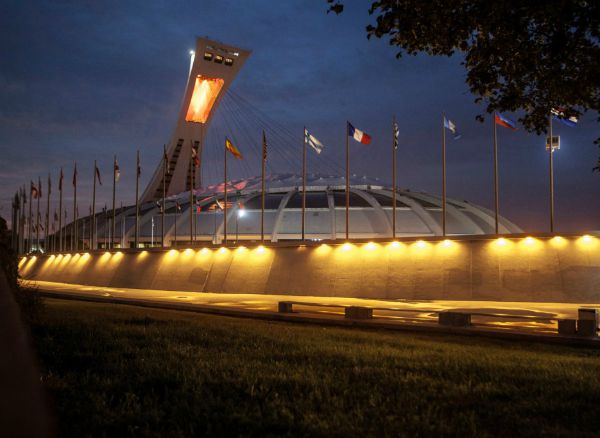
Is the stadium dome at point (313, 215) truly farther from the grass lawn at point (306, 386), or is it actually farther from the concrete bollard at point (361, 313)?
the grass lawn at point (306, 386)

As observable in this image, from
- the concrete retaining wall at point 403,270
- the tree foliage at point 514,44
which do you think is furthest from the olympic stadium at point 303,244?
the tree foliage at point 514,44

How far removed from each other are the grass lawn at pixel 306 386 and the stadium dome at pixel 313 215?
31713mm

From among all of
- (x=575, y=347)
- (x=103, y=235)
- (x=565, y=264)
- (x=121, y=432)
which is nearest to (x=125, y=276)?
(x=103, y=235)

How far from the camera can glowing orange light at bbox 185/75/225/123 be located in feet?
217

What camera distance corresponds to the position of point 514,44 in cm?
1245

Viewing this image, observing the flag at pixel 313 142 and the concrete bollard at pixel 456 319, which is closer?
the concrete bollard at pixel 456 319

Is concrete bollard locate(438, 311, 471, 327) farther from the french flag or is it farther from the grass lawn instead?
the french flag

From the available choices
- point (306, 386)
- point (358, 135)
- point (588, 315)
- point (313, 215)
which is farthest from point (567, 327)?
point (313, 215)

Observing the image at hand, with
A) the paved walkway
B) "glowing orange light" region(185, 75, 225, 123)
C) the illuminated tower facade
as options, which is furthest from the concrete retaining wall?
"glowing orange light" region(185, 75, 225, 123)

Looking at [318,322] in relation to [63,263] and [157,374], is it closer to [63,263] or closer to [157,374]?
[157,374]

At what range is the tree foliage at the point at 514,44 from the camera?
36.0ft

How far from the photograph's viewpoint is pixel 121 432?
5543 mm

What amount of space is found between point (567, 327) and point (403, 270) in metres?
14.3

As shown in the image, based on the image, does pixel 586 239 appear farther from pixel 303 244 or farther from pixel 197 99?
pixel 197 99
